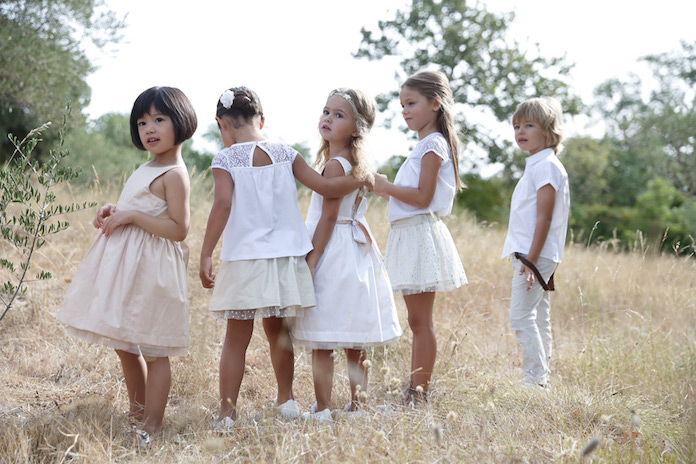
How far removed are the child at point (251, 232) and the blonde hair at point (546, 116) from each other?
1.33m

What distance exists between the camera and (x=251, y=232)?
9.87 feet

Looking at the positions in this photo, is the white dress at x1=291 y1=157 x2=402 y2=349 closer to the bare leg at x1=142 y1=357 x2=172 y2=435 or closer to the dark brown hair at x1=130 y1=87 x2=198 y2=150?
the bare leg at x1=142 y1=357 x2=172 y2=435

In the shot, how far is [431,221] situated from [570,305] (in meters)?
3.10

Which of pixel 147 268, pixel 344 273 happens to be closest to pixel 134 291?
pixel 147 268

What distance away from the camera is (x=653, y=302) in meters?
6.03

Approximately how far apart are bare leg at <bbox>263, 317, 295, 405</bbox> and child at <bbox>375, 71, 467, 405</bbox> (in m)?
0.66

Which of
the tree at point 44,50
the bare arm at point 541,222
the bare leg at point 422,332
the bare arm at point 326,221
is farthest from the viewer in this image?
the tree at point 44,50

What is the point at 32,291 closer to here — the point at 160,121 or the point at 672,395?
the point at 160,121

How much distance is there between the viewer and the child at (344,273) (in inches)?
121

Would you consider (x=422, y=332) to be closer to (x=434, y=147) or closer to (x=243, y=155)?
(x=434, y=147)

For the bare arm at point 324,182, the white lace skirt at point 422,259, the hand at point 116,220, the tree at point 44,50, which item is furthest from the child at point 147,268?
the tree at point 44,50

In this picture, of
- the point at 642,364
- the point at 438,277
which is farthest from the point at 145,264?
the point at 642,364

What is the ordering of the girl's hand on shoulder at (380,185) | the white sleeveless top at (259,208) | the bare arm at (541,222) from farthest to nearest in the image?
the bare arm at (541,222) < the girl's hand on shoulder at (380,185) < the white sleeveless top at (259,208)

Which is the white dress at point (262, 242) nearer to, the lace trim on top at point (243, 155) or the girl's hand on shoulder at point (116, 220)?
the lace trim on top at point (243, 155)
